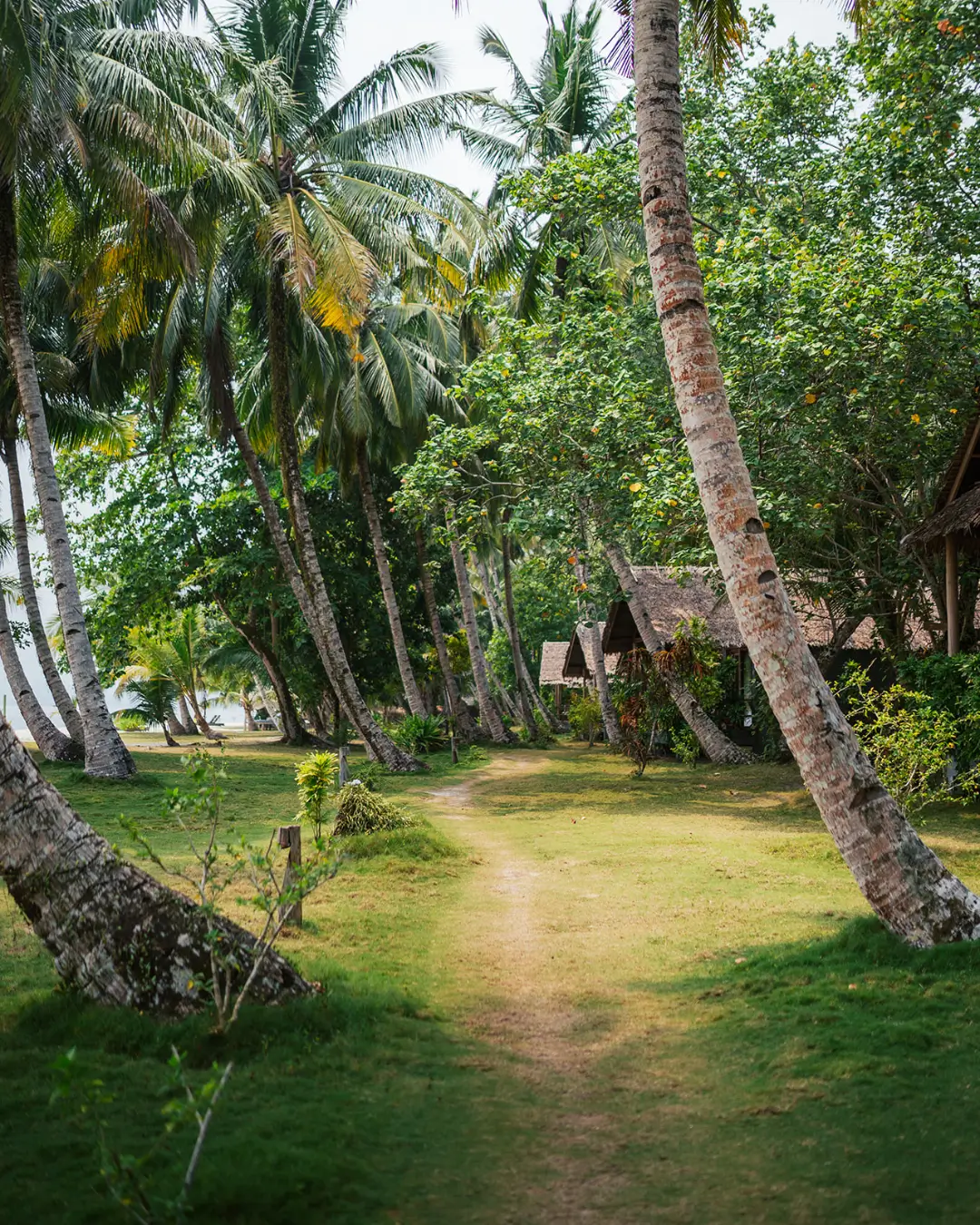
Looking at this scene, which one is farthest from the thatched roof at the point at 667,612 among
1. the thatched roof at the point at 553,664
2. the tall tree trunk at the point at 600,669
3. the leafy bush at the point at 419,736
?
the thatched roof at the point at 553,664

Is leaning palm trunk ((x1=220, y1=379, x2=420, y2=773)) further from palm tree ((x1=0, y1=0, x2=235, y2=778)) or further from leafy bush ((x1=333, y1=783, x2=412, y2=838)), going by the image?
leafy bush ((x1=333, y1=783, x2=412, y2=838))

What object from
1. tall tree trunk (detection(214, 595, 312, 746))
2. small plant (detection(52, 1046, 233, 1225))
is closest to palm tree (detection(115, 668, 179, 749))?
tall tree trunk (detection(214, 595, 312, 746))

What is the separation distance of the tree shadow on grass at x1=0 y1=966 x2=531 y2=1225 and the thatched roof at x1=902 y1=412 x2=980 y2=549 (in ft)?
29.9

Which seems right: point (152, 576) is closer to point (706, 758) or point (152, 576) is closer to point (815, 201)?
point (706, 758)

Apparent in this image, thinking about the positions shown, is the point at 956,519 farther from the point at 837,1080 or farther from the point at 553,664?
the point at 553,664

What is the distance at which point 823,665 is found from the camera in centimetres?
1923

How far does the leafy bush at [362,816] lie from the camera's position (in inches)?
424

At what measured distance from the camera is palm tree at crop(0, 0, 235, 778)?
12.2m

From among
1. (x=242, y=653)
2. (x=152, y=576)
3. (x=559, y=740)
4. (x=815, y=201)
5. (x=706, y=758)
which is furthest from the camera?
(x=242, y=653)

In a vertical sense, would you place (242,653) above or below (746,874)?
above

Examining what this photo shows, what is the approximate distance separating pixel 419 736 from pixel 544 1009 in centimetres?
2015

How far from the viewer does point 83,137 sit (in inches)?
525

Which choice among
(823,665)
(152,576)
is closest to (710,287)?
(823,665)

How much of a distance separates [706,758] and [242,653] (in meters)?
18.9
